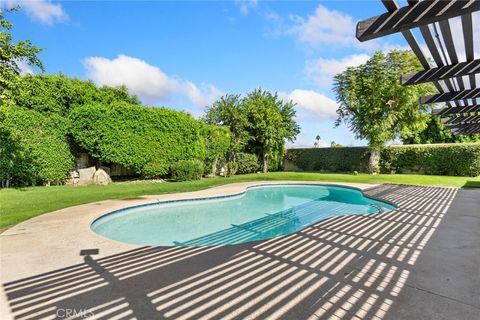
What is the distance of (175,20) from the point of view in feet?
34.8

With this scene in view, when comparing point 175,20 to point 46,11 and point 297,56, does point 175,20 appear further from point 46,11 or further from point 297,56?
point 297,56

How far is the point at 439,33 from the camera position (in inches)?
118

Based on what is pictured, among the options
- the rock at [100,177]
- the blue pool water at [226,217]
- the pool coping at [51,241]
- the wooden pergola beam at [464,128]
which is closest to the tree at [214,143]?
the blue pool water at [226,217]

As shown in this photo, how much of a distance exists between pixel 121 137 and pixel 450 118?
1295 centimetres

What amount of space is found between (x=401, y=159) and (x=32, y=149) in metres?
22.0

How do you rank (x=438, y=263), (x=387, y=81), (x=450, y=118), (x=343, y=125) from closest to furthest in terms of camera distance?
(x=438, y=263) → (x=450, y=118) → (x=387, y=81) → (x=343, y=125)

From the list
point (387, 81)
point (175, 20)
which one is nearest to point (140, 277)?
point (175, 20)

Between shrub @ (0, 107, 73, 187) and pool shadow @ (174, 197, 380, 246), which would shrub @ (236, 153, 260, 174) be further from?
shrub @ (0, 107, 73, 187)

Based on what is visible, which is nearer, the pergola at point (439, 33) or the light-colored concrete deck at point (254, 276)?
the pergola at point (439, 33)

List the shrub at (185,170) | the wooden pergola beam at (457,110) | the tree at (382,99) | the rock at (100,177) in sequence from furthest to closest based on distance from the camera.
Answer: the tree at (382,99) → the shrub at (185,170) → the rock at (100,177) → the wooden pergola beam at (457,110)

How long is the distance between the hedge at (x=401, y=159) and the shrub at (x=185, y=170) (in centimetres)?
1262

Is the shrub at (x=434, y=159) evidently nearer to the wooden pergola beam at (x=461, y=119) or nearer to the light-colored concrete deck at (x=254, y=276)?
the wooden pergola beam at (x=461, y=119)

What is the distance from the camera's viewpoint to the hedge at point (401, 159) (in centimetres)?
1680

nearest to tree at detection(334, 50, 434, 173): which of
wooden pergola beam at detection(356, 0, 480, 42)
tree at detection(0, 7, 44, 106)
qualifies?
wooden pergola beam at detection(356, 0, 480, 42)
